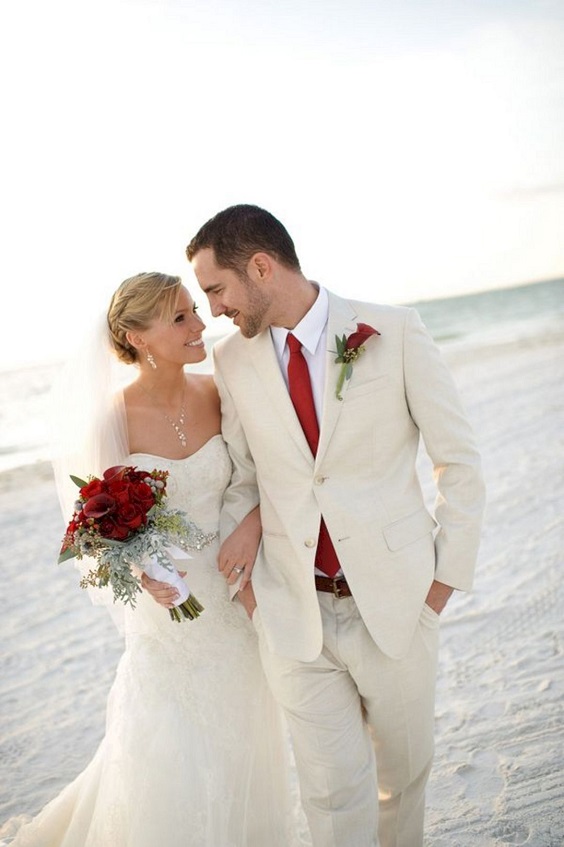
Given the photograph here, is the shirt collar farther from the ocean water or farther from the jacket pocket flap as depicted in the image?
the ocean water

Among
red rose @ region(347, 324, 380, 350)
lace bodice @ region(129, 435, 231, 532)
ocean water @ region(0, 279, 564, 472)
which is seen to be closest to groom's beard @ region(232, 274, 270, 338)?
red rose @ region(347, 324, 380, 350)

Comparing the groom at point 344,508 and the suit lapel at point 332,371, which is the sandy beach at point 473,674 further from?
the suit lapel at point 332,371

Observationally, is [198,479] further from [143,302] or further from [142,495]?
[143,302]

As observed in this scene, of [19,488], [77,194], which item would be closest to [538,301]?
[77,194]

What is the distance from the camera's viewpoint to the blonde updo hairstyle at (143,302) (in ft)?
11.6

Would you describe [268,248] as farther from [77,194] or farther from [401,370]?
[77,194]

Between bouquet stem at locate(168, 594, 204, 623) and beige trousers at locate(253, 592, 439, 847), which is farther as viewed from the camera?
bouquet stem at locate(168, 594, 204, 623)

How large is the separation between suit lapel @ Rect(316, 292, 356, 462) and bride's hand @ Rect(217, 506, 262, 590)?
1.83 ft

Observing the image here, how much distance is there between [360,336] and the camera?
2.98 metres

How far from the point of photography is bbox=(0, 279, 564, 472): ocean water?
700 inches

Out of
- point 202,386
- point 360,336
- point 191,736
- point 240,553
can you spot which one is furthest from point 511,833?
point 202,386

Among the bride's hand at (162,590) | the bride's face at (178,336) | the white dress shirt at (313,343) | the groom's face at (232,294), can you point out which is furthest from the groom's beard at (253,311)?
the bride's hand at (162,590)

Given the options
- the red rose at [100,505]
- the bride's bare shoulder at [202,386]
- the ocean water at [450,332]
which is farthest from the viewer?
the ocean water at [450,332]

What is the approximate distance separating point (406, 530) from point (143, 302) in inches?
60.6
